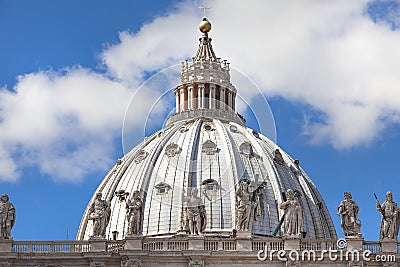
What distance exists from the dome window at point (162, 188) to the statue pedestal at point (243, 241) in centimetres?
4495

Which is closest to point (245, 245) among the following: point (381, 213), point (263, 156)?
point (381, 213)

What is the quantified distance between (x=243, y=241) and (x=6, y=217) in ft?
55.1

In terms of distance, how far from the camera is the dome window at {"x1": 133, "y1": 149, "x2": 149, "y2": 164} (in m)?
139

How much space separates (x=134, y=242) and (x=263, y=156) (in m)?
53.4

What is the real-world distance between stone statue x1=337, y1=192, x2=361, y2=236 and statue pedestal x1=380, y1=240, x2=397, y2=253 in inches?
74.5

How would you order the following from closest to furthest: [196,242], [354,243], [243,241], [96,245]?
[354,243], [96,245], [196,242], [243,241]

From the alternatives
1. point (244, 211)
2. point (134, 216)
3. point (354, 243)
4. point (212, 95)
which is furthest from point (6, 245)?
point (212, 95)

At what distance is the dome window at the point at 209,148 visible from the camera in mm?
136500

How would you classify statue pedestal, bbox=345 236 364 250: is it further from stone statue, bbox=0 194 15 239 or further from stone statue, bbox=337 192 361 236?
stone statue, bbox=0 194 15 239

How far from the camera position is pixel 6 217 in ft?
283

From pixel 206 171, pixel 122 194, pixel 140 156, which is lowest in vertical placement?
pixel 122 194

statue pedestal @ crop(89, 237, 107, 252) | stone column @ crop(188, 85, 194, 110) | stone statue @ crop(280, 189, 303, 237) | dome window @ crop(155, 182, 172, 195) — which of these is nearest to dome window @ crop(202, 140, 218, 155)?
dome window @ crop(155, 182, 172, 195)

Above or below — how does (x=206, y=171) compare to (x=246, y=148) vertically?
below

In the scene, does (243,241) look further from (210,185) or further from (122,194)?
(122,194)
